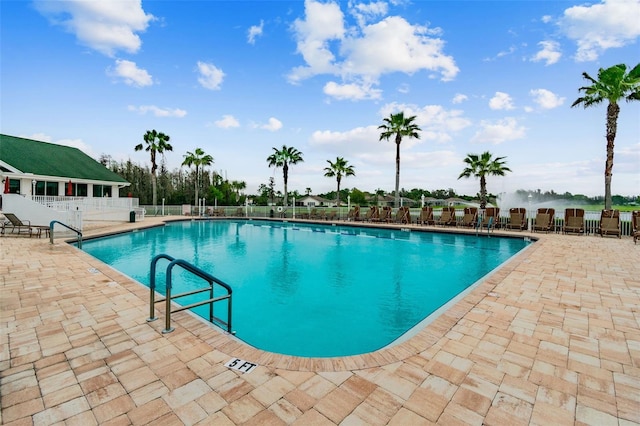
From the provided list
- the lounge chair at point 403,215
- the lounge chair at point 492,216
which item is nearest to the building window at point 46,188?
the lounge chair at point 403,215

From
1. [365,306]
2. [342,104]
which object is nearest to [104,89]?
[342,104]

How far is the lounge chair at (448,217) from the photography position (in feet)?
52.1

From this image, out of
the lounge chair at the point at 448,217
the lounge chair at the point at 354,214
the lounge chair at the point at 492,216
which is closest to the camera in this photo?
the lounge chair at the point at 492,216

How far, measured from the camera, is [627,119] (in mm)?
12828

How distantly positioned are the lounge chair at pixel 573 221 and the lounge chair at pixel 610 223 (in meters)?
0.62

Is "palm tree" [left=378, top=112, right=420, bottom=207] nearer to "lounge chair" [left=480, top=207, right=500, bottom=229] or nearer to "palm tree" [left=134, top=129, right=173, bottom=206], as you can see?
"lounge chair" [left=480, top=207, right=500, bottom=229]

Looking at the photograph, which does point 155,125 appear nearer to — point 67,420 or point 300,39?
point 300,39

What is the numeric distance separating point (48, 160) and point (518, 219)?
28.8m

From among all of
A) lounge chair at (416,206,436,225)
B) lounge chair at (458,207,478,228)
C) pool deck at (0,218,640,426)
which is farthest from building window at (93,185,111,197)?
lounge chair at (458,207,478,228)

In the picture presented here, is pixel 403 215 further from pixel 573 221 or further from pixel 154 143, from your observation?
pixel 154 143

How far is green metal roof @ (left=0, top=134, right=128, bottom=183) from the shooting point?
17.2 meters

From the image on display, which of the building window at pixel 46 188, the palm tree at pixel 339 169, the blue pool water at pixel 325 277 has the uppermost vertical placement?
the palm tree at pixel 339 169

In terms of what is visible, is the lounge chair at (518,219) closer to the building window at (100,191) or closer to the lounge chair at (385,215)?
the lounge chair at (385,215)

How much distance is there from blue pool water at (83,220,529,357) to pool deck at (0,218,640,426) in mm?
1039
